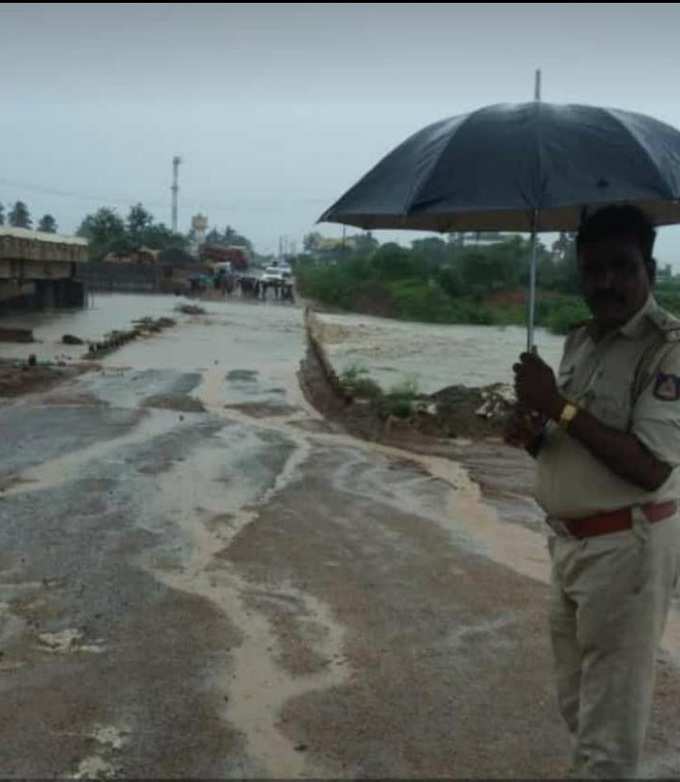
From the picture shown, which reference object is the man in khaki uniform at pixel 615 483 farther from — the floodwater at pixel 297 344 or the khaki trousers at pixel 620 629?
the floodwater at pixel 297 344

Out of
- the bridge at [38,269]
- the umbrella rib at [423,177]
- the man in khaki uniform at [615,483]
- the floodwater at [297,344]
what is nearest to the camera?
the man in khaki uniform at [615,483]

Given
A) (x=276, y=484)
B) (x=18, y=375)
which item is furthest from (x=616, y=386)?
(x=18, y=375)

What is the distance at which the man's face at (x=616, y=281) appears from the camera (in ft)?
9.09

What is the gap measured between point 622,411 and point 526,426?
321 millimetres

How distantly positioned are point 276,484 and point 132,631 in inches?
162

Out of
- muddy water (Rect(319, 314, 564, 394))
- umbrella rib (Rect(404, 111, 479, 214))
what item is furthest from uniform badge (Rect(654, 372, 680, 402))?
muddy water (Rect(319, 314, 564, 394))

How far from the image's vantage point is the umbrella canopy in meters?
3.40

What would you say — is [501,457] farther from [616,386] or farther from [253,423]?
[616,386]

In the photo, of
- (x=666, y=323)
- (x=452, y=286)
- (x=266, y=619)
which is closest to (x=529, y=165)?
(x=666, y=323)

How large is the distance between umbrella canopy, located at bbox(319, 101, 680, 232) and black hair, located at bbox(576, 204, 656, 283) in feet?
1.69

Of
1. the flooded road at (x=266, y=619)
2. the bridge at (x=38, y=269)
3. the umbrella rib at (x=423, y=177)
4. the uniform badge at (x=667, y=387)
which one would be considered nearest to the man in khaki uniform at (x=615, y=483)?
the uniform badge at (x=667, y=387)

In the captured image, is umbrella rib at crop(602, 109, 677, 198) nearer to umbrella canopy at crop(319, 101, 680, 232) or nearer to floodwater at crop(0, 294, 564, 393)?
umbrella canopy at crop(319, 101, 680, 232)

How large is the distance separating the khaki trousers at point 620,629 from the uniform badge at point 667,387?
0.30 metres

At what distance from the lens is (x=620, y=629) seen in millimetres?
2617
